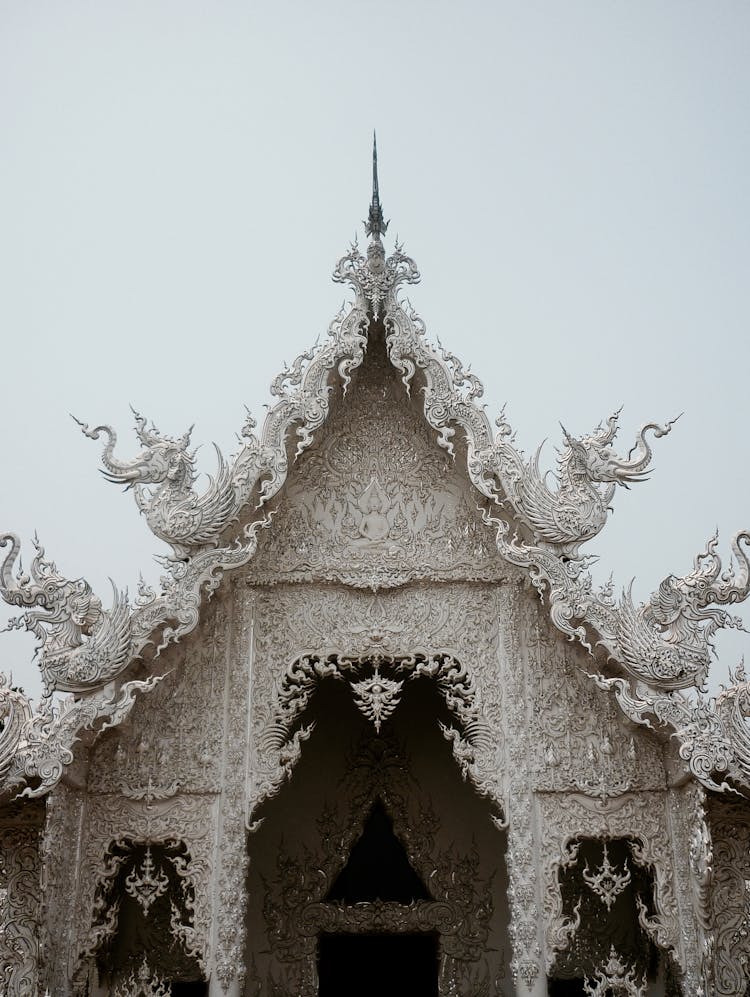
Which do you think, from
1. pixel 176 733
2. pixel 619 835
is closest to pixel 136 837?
pixel 176 733

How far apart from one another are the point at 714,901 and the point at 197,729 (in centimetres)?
303

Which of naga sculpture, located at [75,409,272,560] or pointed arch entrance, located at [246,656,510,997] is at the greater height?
naga sculpture, located at [75,409,272,560]

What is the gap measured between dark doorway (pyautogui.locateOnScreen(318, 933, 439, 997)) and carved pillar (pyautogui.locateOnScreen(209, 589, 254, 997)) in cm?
176

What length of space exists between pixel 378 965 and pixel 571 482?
12.9 ft

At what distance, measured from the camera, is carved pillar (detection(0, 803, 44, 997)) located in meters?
5.33

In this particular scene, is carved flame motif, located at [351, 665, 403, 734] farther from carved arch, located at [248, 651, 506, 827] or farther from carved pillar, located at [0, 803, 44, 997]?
carved pillar, located at [0, 803, 44, 997]

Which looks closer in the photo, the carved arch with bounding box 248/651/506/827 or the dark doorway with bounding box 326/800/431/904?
the carved arch with bounding box 248/651/506/827

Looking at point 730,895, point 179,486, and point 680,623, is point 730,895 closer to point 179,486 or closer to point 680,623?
point 680,623

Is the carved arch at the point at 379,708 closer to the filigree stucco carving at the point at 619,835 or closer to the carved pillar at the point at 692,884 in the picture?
the filigree stucco carving at the point at 619,835

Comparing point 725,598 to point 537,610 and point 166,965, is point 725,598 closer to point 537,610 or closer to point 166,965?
point 537,610

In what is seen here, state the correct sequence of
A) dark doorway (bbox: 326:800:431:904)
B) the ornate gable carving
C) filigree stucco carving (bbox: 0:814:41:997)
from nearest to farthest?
filigree stucco carving (bbox: 0:814:41:997) → the ornate gable carving → dark doorway (bbox: 326:800:431:904)

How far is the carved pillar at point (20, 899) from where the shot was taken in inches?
210

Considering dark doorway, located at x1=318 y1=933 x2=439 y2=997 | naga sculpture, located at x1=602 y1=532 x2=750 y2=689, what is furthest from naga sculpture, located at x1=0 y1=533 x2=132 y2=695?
dark doorway, located at x1=318 y1=933 x2=439 y2=997

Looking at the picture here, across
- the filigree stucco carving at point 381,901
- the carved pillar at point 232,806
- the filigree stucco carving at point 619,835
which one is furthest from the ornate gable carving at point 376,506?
the filigree stucco carving at point 381,901
